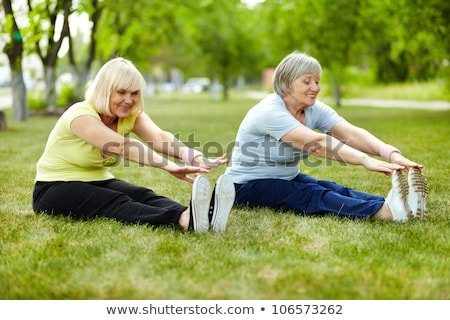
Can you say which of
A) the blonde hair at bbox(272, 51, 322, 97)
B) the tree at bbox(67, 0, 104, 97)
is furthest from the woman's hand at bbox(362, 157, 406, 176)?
the tree at bbox(67, 0, 104, 97)

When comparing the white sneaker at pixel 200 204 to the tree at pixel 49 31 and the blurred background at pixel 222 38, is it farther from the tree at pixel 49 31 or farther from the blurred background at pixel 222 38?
the tree at pixel 49 31

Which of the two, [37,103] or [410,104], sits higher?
[37,103]

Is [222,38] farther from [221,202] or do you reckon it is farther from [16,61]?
[221,202]

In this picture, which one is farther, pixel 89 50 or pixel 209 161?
pixel 89 50

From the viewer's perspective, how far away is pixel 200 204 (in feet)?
12.4

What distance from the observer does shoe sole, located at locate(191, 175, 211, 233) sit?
3688 mm

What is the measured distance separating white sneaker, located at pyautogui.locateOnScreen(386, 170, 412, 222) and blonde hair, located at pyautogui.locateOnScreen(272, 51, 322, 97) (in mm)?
955

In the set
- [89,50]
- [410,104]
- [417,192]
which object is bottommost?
[410,104]

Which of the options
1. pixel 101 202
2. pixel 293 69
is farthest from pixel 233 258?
pixel 293 69

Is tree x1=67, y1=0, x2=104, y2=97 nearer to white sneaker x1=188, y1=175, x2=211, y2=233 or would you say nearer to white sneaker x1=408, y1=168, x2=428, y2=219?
white sneaker x1=188, y1=175, x2=211, y2=233

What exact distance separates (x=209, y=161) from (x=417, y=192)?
141cm

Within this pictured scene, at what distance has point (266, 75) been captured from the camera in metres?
57.8
